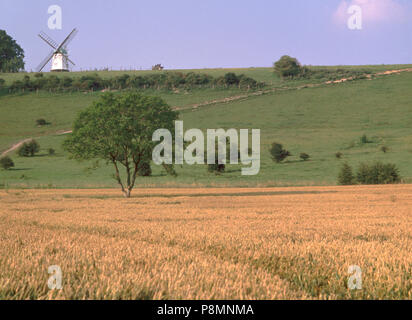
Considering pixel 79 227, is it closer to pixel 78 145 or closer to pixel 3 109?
pixel 78 145

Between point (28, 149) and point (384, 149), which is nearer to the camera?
point (384, 149)

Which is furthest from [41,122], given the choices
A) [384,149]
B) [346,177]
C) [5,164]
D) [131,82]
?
[346,177]

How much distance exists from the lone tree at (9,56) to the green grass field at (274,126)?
24.1 m

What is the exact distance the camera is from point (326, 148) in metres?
86.9

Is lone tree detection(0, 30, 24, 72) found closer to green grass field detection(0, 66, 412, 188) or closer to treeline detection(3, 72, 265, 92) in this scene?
green grass field detection(0, 66, 412, 188)

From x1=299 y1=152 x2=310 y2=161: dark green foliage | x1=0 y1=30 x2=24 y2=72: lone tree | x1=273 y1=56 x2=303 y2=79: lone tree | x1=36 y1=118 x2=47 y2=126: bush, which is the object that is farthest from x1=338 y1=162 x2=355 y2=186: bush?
x1=0 y1=30 x2=24 y2=72: lone tree

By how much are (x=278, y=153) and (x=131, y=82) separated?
8213 centimetres

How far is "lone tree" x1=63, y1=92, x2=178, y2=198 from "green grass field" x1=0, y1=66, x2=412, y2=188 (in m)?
9.80

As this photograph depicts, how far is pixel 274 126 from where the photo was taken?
10662cm

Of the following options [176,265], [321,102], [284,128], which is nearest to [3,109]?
[284,128]

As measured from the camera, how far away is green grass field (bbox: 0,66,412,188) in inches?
2660

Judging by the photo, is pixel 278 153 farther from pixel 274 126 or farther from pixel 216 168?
pixel 274 126

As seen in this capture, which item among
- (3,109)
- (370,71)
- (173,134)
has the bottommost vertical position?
(173,134)
